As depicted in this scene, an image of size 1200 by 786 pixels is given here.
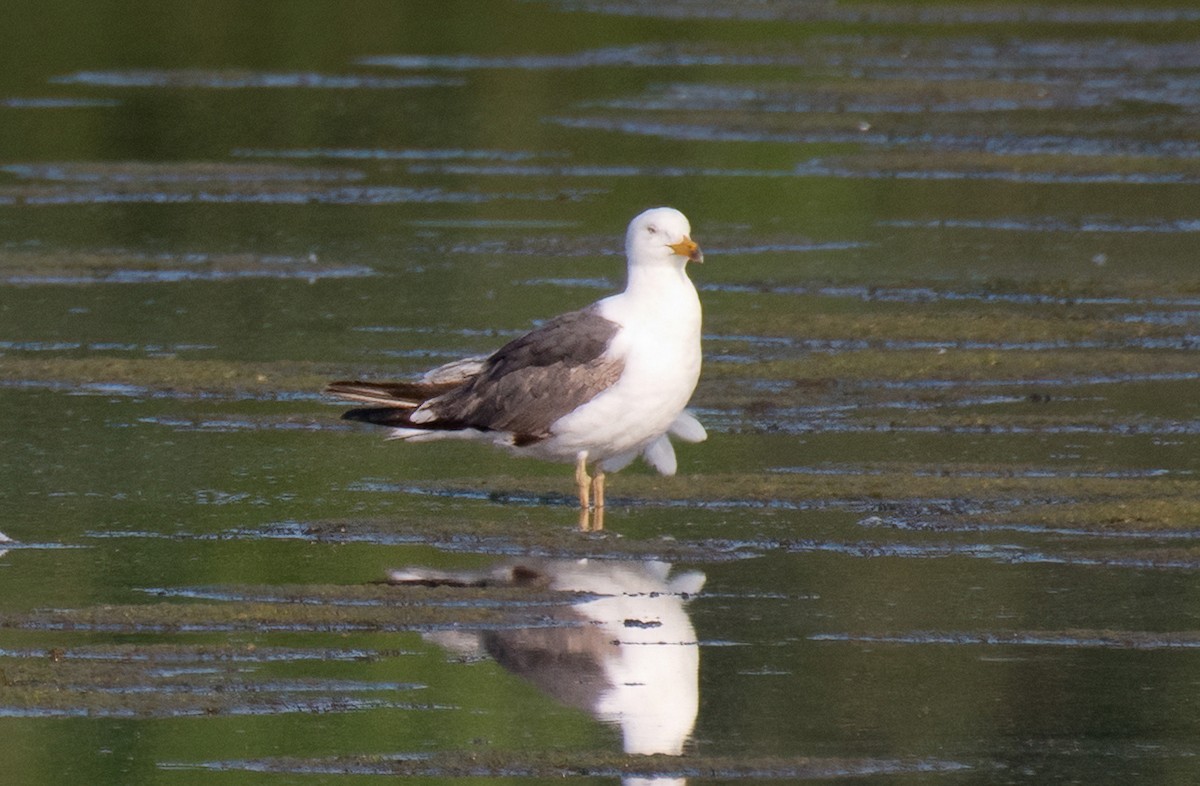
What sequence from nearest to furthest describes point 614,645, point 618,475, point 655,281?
1. point 614,645
2. point 655,281
3. point 618,475

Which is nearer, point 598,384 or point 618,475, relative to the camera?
point 598,384

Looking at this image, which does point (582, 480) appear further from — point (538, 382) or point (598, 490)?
point (538, 382)

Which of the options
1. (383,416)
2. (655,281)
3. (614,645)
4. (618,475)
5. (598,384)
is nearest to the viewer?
(614,645)

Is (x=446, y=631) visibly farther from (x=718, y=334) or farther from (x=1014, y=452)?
(x=718, y=334)

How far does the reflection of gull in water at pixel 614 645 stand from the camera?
6.28 metres

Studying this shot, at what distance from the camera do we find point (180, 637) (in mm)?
6922

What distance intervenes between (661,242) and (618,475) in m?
1.01

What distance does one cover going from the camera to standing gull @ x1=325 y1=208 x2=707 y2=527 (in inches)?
337

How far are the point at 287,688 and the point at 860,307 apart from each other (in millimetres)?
6631

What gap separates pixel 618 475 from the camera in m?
9.30

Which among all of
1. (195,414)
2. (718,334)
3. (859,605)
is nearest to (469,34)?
(718,334)

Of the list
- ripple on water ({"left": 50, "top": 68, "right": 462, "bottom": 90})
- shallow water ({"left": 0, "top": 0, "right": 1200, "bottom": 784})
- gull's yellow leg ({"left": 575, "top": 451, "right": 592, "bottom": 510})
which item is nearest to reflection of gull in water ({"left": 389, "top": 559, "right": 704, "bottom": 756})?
shallow water ({"left": 0, "top": 0, "right": 1200, "bottom": 784})

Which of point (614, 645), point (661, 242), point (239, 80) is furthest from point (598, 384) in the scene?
point (239, 80)

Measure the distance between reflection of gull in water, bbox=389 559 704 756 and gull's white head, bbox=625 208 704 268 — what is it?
1.43m
